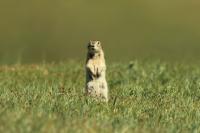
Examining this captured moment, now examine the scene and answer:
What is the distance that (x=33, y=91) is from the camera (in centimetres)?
1193

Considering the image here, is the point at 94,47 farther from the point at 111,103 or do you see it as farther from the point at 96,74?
the point at 111,103

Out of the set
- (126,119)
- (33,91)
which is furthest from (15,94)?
(126,119)

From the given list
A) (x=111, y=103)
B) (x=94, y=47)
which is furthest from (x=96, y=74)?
(x=111, y=103)

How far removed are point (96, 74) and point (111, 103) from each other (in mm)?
613

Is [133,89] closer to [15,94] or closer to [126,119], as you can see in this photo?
[15,94]

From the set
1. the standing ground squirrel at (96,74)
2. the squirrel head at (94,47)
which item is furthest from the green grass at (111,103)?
the squirrel head at (94,47)

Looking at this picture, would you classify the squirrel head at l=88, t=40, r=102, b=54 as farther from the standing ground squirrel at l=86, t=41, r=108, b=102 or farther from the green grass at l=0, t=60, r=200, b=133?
the green grass at l=0, t=60, r=200, b=133

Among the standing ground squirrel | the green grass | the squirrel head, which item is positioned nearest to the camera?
the green grass

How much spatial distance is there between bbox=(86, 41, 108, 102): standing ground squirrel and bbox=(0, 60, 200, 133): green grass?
20cm

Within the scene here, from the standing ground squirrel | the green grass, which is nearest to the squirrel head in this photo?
the standing ground squirrel

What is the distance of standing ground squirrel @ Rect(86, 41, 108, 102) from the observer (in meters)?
→ 11.7

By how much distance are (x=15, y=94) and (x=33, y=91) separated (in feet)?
1.80

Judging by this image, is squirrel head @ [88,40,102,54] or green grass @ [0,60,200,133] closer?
green grass @ [0,60,200,133]

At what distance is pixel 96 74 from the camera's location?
1175 cm
